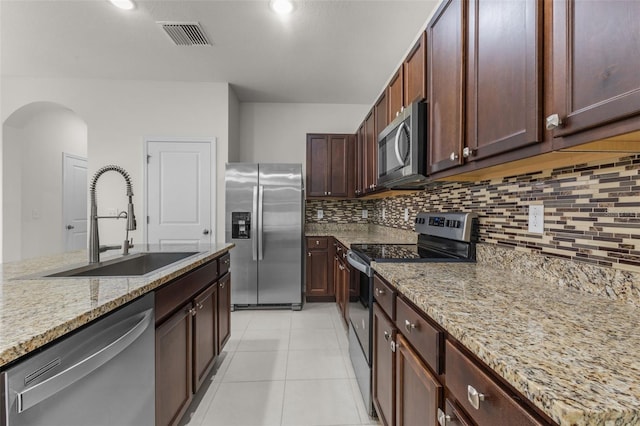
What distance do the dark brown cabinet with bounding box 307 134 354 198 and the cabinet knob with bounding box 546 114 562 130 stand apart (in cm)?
306

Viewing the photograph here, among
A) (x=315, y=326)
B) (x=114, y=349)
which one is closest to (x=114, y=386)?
(x=114, y=349)

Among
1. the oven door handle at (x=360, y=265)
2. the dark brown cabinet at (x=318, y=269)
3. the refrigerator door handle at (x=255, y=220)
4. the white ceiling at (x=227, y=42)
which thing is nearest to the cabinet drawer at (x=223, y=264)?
the oven door handle at (x=360, y=265)

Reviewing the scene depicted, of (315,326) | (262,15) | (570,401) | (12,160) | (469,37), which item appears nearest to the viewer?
(570,401)

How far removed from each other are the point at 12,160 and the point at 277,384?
4.16 m

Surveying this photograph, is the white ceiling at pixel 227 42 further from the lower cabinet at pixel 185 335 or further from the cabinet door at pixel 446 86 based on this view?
the lower cabinet at pixel 185 335

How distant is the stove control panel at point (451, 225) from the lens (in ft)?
5.63

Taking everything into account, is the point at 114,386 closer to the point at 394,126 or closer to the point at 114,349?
the point at 114,349

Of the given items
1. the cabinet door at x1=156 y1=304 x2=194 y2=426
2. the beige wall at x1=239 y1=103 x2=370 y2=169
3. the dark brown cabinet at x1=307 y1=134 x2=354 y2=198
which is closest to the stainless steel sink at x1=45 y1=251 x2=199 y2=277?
the cabinet door at x1=156 y1=304 x2=194 y2=426

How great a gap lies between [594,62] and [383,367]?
4.43 ft

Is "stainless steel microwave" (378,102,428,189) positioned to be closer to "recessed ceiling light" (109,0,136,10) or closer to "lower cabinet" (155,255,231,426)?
"lower cabinet" (155,255,231,426)

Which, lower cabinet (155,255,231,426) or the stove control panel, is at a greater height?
the stove control panel

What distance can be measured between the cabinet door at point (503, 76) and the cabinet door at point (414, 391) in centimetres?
80

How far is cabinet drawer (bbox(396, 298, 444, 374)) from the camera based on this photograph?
87 centimetres

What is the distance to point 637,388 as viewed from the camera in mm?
464
